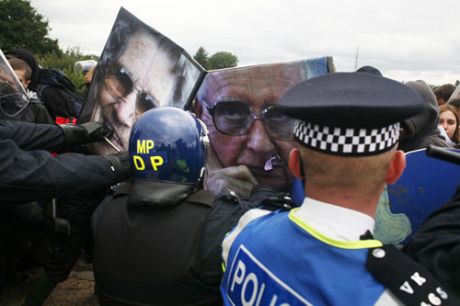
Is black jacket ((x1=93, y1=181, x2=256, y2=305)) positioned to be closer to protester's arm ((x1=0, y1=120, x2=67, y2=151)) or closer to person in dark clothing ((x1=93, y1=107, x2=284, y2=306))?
person in dark clothing ((x1=93, y1=107, x2=284, y2=306))

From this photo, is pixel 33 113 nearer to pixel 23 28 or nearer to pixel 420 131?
pixel 420 131

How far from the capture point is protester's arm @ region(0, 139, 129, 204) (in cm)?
180

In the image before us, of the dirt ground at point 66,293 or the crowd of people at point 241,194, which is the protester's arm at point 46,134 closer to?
the crowd of people at point 241,194

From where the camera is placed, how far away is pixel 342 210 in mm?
1004

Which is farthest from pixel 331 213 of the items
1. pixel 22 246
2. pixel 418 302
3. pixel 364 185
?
pixel 22 246

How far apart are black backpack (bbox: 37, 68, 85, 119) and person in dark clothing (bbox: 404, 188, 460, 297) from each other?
327cm

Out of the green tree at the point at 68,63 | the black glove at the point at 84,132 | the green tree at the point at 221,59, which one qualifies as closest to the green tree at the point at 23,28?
the green tree at the point at 68,63

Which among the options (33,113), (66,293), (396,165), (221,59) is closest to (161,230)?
(396,165)

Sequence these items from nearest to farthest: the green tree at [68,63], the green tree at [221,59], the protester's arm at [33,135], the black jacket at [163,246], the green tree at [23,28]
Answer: the black jacket at [163,246] → the protester's arm at [33,135] → the green tree at [68,63] → the green tree at [23,28] → the green tree at [221,59]

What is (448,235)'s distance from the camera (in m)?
1.11

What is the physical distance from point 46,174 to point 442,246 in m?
1.66

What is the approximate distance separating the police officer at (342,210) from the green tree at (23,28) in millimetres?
40016

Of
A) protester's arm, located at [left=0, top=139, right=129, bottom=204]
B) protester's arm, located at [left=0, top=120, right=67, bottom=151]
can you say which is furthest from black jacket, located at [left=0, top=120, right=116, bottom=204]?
protester's arm, located at [left=0, top=120, right=67, bottom=151]

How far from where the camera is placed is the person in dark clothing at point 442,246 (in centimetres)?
99
